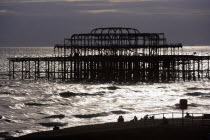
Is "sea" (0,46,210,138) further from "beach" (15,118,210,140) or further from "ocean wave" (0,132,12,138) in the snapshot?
"beach" (15,118,210,140)

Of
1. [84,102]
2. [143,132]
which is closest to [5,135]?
[143,132]

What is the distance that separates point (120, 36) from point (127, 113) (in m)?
37.3

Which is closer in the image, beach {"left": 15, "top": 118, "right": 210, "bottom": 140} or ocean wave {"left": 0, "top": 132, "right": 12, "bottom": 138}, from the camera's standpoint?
beach {"left": 15, "top": 118, "right": 210, "bottom": 140}

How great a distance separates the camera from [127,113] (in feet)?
170

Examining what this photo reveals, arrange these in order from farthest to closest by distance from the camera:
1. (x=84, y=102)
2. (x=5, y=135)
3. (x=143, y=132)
A: 1. (x=84, y=102)
2. (x=5, y=135)
3. (x=143, y=132)

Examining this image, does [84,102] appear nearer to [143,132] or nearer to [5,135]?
[5,135]

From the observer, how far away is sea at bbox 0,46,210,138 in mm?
47438

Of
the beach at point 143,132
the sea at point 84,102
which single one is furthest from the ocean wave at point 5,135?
the beach at point 143,132

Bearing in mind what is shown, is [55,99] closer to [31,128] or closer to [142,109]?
[142,109]

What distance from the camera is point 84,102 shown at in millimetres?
64188

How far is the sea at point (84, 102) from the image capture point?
4744 cm

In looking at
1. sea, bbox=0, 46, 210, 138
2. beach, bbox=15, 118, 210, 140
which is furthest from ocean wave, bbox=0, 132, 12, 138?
beach, bbox=15, 118, 210, 140

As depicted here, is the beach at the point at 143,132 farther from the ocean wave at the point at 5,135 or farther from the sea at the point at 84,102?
the sea at the point at 84,102

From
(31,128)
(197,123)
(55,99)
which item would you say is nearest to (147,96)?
(55,99)
